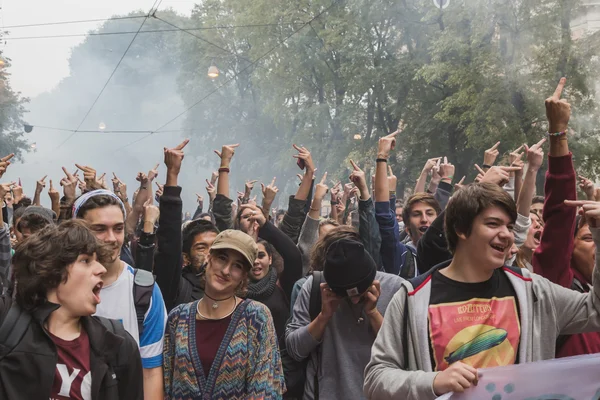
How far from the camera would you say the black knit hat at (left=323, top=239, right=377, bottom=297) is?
3525 millimetres

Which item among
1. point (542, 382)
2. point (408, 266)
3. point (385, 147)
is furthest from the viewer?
point (408, 266)

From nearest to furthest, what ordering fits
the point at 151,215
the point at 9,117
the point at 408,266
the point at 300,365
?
the point at 300,365, the point at 151,215, the point at 408,266, the point at 9,117

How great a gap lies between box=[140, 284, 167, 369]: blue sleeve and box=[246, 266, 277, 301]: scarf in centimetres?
120

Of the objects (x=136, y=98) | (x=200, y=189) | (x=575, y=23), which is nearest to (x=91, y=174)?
(x=575, y=23)

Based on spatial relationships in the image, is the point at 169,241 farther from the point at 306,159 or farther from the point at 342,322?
the point at 306,159

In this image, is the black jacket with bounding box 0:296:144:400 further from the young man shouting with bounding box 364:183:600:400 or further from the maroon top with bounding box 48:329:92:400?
the young man shouting with bounding box 364:183:600:400

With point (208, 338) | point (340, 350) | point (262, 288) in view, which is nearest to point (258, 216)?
point (262, 288)

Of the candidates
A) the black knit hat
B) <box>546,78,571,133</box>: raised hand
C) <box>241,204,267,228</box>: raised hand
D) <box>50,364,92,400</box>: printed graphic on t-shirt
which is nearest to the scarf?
<box>241,204,267,228</box>: raised hand

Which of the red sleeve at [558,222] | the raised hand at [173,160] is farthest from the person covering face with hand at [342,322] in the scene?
the raised hand at [173,160]

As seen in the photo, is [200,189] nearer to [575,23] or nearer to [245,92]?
[245,92]

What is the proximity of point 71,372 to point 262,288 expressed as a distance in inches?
82.0

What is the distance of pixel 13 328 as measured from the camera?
255cm

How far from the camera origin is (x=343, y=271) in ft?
A: 11.5

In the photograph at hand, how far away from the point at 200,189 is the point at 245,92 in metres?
29.5
